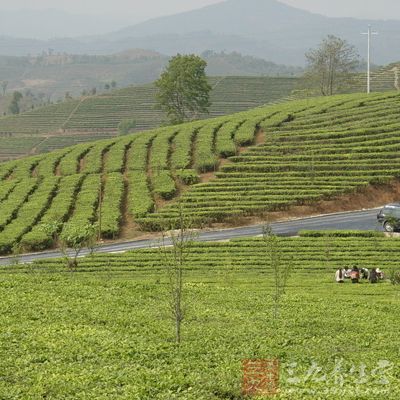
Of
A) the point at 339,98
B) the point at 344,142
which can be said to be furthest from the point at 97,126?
the point at 344,142

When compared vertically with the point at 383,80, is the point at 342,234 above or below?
below

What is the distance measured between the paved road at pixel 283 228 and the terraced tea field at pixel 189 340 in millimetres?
18901

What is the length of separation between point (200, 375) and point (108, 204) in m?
48.2

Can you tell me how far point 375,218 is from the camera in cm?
5912

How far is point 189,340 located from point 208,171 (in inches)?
2016

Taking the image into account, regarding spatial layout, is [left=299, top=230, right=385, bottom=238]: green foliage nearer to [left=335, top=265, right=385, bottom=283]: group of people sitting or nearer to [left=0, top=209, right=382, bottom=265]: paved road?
[left=0, top=209, right=382, bottom=265]: paved road

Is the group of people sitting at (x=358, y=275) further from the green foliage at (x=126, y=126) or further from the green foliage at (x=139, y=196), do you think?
the green foliage at (x=126, y=126)

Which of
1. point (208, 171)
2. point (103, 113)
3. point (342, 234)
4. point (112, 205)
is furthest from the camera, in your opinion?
point (103, 113)

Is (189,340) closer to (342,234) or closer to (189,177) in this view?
(342,234)

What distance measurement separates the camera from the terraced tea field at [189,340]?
54.1 ft

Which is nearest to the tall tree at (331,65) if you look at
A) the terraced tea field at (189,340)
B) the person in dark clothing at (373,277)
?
the person in dark clothing at (373,277)

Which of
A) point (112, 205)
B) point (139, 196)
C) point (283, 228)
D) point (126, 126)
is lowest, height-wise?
point (283, 228)

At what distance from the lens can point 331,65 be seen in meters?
112

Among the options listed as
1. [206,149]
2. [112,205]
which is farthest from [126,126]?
[112,205]
